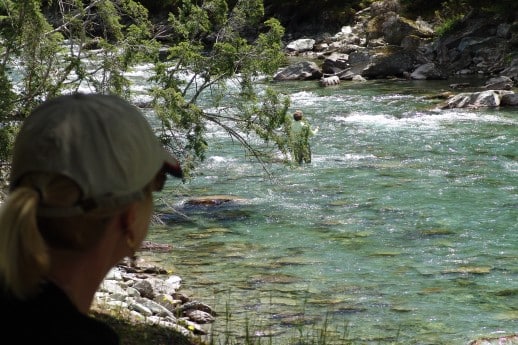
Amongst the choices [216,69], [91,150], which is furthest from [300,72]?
[91,150]

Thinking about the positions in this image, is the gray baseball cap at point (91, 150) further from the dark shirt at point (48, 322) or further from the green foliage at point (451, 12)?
the green foliage at point (451, 12)

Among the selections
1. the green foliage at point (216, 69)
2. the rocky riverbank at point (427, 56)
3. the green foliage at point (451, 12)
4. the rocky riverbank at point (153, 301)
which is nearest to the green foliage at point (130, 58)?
the green foliage at point (216, 69)

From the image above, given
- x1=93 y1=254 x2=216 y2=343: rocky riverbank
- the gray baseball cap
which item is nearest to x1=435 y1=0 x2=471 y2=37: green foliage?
x1=93 y1=254 x2=216 y2=343: rocky riverbank

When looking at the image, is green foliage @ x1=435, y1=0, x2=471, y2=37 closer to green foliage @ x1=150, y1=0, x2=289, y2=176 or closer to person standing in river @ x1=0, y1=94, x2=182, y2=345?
green foliage @ x1=150, y1=0, x2=289, y2=176

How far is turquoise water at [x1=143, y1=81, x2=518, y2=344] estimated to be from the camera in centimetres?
886

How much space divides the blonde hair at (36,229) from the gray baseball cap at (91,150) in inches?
0.7

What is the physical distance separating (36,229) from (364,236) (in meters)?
10.5

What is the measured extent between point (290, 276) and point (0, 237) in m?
8.75

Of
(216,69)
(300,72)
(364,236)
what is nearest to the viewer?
(216,69)

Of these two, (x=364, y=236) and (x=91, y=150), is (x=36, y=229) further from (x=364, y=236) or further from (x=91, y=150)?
(x=364, y=236)

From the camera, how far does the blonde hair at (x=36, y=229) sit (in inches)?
64.3

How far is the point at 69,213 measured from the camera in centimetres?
167

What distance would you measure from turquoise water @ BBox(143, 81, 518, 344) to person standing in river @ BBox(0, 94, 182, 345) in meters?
5.02

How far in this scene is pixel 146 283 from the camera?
9.60 metres
